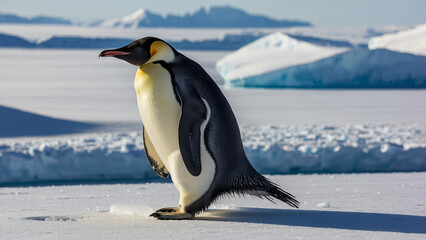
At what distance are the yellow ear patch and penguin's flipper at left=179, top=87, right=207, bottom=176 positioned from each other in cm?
15

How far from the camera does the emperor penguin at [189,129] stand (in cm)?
224

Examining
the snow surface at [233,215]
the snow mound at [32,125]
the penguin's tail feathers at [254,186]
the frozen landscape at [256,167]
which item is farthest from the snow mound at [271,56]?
the penguin's tail feathers at [254,186]

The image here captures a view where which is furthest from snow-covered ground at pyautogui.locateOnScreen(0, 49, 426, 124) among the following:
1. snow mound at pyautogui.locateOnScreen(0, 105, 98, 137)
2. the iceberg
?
snow mound at pyautogui.locateOnScreen(0, 105, 98, 137)

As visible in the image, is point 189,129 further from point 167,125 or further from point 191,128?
point 167,125

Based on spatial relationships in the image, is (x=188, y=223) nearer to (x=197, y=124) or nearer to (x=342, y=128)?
(x=197, y=124)

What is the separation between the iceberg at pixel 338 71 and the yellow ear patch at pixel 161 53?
10.6 metres

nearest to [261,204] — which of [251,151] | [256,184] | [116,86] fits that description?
[256,184]

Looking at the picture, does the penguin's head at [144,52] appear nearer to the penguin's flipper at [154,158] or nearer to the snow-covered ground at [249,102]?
the penguin's flipper at [154,158]

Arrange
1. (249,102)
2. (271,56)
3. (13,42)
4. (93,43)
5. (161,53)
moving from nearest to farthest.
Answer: (161,53), (249,102), (271,56), (93,43), (13,42)

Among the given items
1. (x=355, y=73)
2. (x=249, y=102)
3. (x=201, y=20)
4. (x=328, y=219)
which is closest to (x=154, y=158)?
(x=328, y=219)

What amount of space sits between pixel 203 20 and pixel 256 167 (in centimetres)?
7363

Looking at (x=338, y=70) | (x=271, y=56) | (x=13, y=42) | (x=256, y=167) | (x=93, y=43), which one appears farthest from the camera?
(x=13, y=42)

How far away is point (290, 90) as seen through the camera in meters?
13.2

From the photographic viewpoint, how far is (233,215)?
2.37 m
